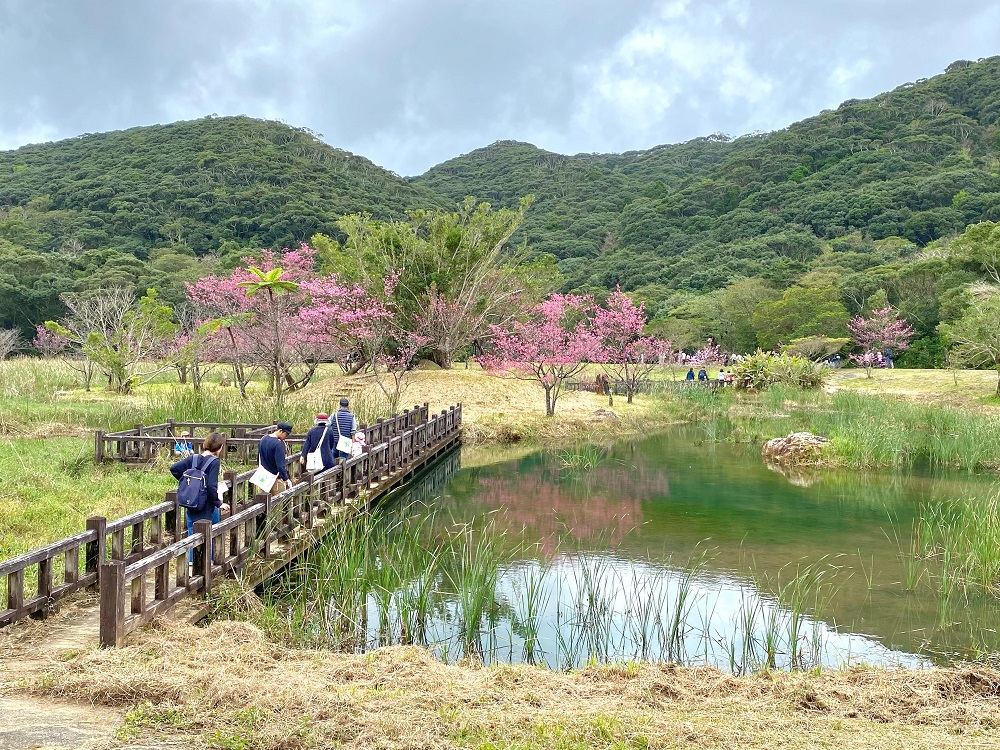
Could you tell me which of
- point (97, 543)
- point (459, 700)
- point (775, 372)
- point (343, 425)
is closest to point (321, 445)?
point (343, 425)

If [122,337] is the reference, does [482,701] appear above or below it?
below

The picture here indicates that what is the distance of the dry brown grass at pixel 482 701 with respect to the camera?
4055 mm

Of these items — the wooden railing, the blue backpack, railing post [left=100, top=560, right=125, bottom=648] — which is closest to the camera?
railing post [left=100, top=560, right=125, bottom=648]

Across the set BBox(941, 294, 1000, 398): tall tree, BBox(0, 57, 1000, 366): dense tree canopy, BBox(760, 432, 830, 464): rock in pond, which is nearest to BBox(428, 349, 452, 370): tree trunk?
BBox(0, 57, 1000, 366): dense tree canopy

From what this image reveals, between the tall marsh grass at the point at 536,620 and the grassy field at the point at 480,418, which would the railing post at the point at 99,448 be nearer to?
the grassy field at the point at 480,418

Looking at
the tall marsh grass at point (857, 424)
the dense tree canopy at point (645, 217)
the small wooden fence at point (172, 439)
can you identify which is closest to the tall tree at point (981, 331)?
the dense tree canopy at point (645, 217)

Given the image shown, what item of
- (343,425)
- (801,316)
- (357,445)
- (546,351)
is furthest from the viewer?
(801,316)

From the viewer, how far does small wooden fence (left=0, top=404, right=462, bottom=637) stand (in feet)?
17.8

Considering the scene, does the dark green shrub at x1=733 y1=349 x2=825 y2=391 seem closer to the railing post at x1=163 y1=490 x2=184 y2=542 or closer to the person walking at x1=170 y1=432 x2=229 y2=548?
the railing post at x1=163 y1=490 x2=184 y2=542

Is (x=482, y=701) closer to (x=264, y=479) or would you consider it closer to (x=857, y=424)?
(x=264, y=479)

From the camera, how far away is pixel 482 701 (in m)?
4.54

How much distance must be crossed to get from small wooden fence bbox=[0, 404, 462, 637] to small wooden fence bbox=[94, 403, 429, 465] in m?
2.25

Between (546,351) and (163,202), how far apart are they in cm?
5202

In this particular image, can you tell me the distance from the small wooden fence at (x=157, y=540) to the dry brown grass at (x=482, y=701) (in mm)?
869
